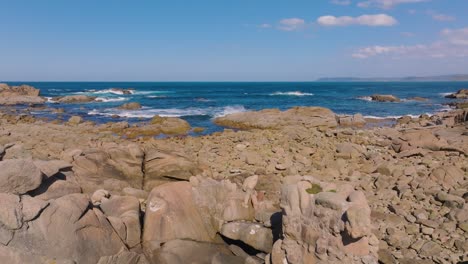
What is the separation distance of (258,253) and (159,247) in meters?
3.22

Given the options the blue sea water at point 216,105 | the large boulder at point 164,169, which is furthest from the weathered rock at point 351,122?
the large boulder at point 164,169

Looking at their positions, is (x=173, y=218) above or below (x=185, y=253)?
above

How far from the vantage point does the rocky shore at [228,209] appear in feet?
33.7

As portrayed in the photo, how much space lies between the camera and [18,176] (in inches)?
438

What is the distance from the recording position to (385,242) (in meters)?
12.6

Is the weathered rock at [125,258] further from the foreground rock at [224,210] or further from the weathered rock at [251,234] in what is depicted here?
the weathered rock at [251,234]

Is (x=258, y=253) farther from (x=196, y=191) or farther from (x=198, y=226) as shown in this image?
(x=196, y=191)

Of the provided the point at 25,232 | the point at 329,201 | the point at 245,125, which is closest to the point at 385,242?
the point at 329,201

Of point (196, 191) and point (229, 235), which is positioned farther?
point (196, 191)

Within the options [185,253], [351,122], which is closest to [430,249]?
[185,253]

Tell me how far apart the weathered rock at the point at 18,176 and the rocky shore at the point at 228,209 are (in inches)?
1.3

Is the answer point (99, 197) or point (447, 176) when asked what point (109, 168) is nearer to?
point (99, 197)

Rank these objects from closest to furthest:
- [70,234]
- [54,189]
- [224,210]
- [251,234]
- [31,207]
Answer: [31,207] → [70,234] → [251,234] → [54,189] → [224,210]

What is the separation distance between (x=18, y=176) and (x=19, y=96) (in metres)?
78.7
